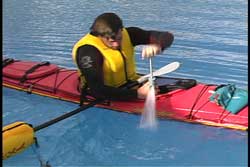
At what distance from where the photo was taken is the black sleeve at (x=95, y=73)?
3.49 m

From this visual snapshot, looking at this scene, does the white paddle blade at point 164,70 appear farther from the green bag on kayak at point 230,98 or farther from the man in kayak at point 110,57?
the green bag on kayak at point 230,98

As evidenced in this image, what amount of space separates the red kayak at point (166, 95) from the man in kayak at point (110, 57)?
0.49ft

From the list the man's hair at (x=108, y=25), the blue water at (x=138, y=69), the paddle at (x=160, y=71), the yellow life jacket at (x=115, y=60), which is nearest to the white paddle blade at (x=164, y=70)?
the paddle at (x=160, y=71)

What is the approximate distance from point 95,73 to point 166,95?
0.56 meters

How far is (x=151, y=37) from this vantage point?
3895mm

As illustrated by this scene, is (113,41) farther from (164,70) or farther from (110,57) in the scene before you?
(164,70)

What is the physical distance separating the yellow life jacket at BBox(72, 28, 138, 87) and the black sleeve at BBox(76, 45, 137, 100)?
0.18 ft

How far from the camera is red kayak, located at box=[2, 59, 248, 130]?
340cm

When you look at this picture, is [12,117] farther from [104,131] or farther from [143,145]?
[143,145]

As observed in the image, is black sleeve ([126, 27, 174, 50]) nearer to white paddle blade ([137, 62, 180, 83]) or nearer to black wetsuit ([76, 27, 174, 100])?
black wetsuit ([76, 27, 174, 100])

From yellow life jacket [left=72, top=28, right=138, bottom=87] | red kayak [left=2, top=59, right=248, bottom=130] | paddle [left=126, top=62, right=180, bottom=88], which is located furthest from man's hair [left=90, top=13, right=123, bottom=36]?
red kayak [left=2, top=59, right=248, bottom=130]

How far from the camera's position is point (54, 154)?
3.30 m

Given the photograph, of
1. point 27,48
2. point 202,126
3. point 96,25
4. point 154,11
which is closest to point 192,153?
point 202,126

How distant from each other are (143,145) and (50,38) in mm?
3288
